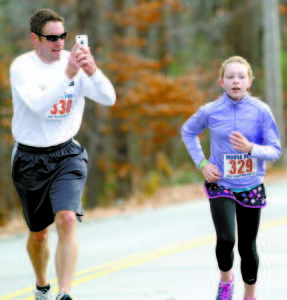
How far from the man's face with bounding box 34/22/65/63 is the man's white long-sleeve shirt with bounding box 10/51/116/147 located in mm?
50

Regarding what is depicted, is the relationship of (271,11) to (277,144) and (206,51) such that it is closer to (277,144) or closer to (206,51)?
(206,51)

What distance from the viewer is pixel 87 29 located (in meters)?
19.0

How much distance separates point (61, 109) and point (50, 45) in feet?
1.64

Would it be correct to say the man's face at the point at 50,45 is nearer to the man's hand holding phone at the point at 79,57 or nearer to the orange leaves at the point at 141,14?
the man's hand holding phone at the point at 79,57

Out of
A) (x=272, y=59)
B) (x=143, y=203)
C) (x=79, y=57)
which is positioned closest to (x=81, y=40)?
(x=79, y=57)

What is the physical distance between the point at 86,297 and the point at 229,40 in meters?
20.6

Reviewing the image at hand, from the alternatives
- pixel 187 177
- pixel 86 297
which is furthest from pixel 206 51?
pixel 86 297

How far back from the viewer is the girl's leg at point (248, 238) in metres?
Answer: 6.67

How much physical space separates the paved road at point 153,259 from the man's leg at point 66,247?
1226 mm

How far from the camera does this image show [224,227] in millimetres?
6605

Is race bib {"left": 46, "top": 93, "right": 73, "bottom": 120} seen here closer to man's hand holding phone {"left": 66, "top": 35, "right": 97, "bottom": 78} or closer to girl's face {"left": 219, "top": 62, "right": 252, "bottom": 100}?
man's hand holding phone {"left": 66, "top": 35, "right": 97, "bottom": 78}

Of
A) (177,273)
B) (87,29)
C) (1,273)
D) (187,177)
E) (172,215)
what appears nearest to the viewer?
(177,273)

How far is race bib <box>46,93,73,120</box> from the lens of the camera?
6.75 meters

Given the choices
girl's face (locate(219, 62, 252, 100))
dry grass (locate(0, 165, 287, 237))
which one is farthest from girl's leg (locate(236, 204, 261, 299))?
dry grass (locate(0, 165, 287, 237))
